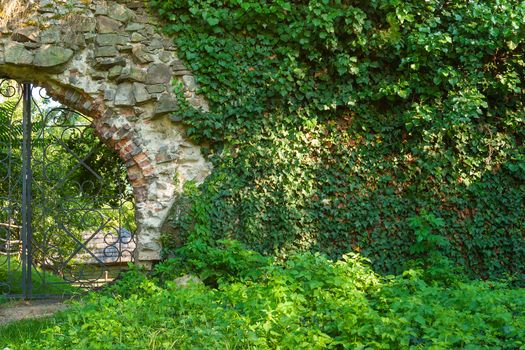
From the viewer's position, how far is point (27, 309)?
6004mm

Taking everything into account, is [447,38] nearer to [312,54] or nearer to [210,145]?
[312,54]

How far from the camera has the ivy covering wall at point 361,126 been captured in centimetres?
616

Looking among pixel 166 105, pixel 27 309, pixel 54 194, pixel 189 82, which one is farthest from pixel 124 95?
pixel 27 309

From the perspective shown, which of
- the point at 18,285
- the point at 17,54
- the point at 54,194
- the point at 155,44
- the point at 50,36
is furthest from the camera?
the point at 18,285

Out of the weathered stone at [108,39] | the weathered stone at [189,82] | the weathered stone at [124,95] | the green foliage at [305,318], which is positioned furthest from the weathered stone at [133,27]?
the green foliage at [305,318]

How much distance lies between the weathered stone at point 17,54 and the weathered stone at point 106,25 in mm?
782

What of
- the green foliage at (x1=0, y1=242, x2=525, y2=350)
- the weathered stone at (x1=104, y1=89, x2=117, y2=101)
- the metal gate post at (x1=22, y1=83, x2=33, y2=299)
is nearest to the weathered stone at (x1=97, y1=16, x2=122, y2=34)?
the weathered stone at (x1=104, y1=89, x2=117, y2=101)

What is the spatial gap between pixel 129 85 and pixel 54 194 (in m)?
1.93

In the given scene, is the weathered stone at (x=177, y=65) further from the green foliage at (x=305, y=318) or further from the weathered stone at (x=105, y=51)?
the green foliage at (x=305, y=318)

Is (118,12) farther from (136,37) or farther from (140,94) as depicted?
(140,94)

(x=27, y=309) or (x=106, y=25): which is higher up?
(x=106, y=25)

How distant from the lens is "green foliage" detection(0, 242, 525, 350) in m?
3.59

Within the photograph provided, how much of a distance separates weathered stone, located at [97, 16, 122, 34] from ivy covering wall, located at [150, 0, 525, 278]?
1.55ft

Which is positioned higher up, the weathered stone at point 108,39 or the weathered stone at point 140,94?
the weathered stone at point 108,39
